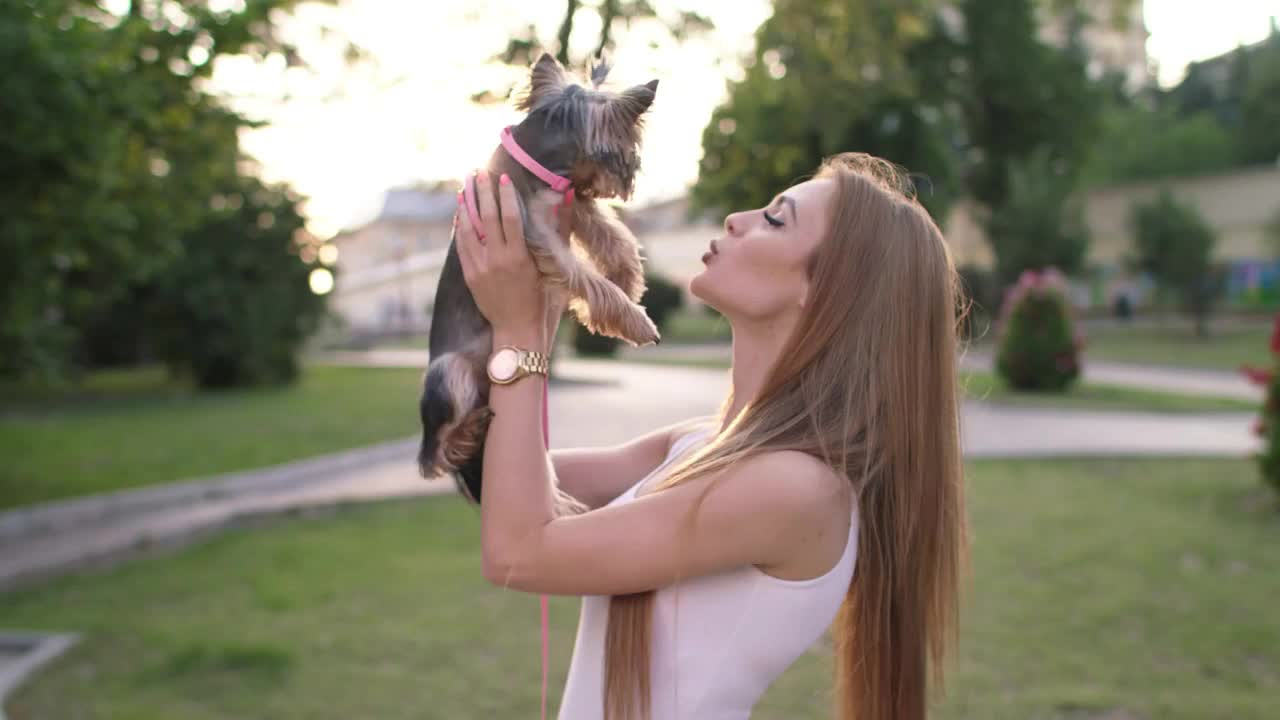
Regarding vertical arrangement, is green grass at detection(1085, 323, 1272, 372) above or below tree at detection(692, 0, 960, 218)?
below

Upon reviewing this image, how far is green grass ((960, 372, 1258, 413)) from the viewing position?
18859mm

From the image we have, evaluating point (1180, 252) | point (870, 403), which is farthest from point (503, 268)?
point (1180, 252)

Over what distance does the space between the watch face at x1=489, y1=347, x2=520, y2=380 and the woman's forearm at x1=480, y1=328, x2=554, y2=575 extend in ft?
0.06

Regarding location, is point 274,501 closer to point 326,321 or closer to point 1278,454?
point 1278,454

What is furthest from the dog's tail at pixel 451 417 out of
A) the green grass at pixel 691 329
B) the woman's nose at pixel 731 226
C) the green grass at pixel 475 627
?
the green grass at pixel 691 329

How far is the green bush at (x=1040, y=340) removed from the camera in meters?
21.2

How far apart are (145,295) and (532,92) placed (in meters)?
25.8

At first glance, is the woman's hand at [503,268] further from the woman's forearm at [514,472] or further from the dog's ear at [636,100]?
the dog's ear at [636,100]

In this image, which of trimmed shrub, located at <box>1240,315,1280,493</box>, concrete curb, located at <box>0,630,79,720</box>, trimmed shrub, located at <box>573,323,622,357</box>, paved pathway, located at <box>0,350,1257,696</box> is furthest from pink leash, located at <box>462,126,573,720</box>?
trimmed shrub, located at <box>573,323,622,357</box>

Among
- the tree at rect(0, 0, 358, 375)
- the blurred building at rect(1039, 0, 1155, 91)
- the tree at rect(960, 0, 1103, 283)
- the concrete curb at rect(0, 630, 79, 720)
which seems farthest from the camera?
the blurred building at rect(1039, 0, 1155, 91)

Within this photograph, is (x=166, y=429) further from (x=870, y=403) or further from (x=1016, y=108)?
(x=1016, y=108)

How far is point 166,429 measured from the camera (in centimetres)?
1659

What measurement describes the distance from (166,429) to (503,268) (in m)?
16.5

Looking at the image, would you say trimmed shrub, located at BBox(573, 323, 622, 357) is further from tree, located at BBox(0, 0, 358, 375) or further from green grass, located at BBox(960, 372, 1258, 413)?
tree, located at BBox(0, 0, 358, 375)
